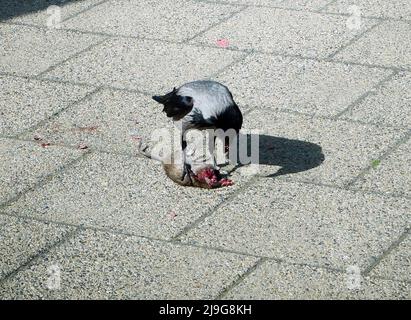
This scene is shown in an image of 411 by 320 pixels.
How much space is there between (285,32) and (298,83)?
1255 mm

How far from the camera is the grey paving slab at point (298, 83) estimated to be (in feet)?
30.1

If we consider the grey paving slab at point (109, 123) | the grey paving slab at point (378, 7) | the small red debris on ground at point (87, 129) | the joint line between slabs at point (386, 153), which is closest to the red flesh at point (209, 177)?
the grey paving slab at point (109, 123)

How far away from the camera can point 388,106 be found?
29.9ft

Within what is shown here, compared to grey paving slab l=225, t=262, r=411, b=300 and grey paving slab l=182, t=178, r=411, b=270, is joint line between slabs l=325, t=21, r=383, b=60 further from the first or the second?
grey paving slab l=225, t=262, r=411, b=300

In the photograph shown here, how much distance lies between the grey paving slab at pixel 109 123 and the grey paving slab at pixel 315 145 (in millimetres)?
813

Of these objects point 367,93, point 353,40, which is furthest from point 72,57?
point 367,93

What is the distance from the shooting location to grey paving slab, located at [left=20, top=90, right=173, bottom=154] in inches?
340

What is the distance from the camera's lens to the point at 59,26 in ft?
36.5

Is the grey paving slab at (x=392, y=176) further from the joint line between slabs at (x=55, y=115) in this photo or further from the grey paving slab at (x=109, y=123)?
the joint line between slabs at (x=55, y=115)

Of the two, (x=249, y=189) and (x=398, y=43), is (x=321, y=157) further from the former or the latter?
(x=398, y=43)

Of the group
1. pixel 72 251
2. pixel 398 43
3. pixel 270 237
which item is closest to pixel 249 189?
pixel 270 237

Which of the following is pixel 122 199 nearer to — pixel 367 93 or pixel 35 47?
pixel 367 93

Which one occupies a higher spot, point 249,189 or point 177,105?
point 177,105

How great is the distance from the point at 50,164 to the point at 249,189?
5.24 feet
